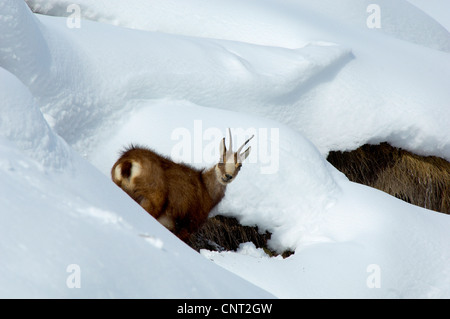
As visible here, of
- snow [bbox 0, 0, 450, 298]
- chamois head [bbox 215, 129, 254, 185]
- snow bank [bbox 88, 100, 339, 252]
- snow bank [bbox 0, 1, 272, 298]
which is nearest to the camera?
snow bank [bbox 0, 1, 272, 298]

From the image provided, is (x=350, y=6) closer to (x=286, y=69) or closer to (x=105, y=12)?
(x=286, y=69)

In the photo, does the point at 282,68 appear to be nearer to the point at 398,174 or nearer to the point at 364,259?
the point at 398,174

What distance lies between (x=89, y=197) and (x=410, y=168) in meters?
4.50

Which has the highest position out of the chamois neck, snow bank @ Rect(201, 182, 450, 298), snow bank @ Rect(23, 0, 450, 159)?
snow bank @ Rect(23, 0, 450, 159)

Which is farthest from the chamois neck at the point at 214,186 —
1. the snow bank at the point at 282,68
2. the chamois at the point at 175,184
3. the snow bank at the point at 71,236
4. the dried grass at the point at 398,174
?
the snow bank at the point at 71,236

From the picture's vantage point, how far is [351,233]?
4793mm

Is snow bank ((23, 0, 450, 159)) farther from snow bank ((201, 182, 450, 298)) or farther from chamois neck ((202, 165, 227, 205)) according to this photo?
snow bank ((201, 182, 450, 298))

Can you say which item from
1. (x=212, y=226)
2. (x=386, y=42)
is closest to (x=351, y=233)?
(x=212, y=226)

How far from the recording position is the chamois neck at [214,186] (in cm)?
489

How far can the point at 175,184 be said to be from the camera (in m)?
4.61

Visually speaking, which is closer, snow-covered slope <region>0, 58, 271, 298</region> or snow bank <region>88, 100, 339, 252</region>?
snow-covered slope <region>0, 58, 271, 298</region>

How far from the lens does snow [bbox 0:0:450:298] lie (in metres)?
2.38

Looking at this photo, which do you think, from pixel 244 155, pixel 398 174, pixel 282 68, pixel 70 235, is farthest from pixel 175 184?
pixel 398 174

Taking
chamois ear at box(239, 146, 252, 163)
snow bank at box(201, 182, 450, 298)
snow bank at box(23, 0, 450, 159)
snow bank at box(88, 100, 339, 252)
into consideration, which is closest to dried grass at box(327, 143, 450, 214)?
snow bank at box(23, 0, 450, 159)
